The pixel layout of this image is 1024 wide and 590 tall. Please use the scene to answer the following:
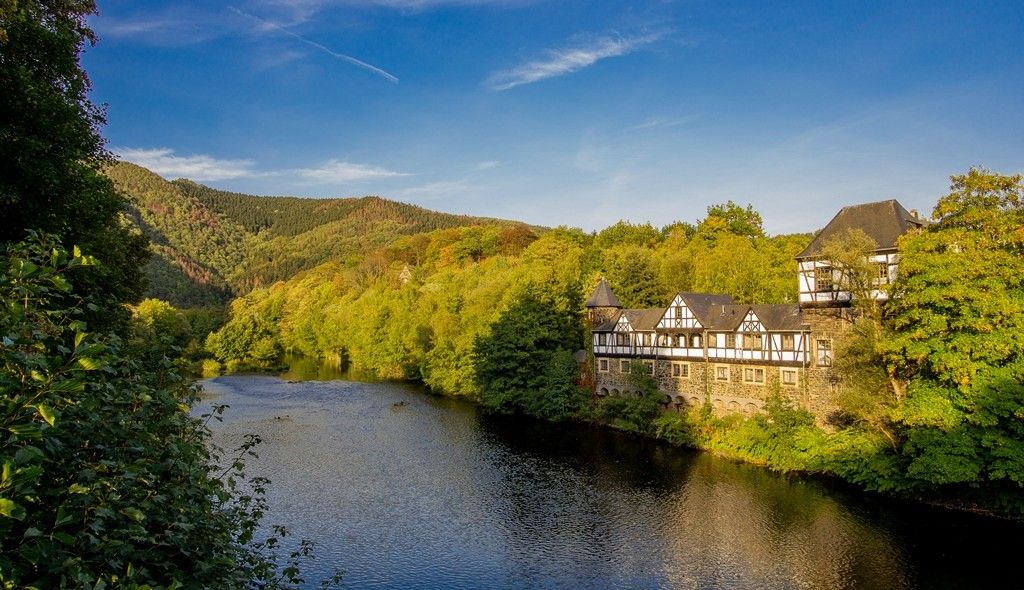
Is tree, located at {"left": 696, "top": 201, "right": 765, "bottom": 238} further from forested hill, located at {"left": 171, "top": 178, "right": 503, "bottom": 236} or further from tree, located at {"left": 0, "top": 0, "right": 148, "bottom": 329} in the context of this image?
forested hill, located at {"left": 171, "top": 178, "right": 503, "bottom": 236}

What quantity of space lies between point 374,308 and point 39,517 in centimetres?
6646

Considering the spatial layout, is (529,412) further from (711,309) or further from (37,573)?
(37,573)

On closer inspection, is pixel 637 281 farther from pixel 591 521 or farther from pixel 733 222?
pixel 591 521

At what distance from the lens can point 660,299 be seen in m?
51.6

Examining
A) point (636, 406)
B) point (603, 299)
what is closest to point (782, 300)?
point (603, 299)

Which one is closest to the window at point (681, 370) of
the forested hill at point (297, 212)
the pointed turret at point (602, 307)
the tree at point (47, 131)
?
the pointed turret at point (602, 307)

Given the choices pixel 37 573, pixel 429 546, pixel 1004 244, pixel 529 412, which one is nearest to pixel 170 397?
pixel 37 573

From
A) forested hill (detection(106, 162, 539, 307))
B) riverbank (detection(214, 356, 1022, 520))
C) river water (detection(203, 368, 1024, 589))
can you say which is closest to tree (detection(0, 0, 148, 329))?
river water (detection(203, 368, 1024, 589))

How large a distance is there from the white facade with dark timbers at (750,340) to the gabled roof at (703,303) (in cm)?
6

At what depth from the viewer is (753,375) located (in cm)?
3142

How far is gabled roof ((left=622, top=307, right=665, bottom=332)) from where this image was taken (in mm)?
37094

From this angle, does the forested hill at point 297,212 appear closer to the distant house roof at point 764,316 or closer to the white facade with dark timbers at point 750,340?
the white facade with dark timbers at point 750,340

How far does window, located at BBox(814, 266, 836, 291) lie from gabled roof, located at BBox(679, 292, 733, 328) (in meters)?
6.31

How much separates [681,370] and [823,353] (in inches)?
312
